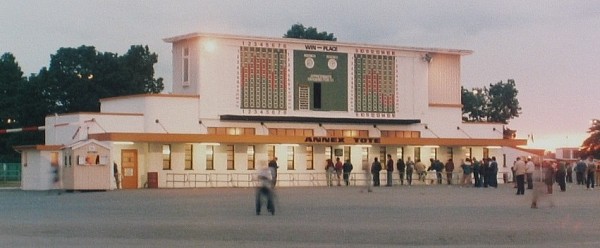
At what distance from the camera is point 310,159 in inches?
2628

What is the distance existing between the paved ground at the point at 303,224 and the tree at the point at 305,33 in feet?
240

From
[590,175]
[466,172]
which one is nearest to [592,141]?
[466,172]

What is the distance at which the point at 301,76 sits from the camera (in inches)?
2603

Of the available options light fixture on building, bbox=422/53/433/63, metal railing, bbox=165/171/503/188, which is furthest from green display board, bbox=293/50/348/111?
light fixture on building, bbox=422/53/433/63

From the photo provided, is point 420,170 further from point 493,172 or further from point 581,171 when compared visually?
point 581,171

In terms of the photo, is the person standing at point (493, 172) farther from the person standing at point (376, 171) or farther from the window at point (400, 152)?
the window at point (400, 152)

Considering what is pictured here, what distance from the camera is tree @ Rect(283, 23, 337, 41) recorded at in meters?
112

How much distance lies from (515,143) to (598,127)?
50.0 metres

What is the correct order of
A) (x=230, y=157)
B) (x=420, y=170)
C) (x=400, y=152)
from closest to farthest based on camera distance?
(x=230, y=157) < (x=420, y=170) < (x=400, y=152)

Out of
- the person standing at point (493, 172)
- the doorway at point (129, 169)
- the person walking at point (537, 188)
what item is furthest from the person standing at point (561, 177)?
the doorway at point (129, 169)

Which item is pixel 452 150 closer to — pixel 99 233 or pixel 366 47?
pixel 366 47

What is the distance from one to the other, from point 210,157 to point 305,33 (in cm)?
5177

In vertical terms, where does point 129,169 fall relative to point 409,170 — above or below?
above

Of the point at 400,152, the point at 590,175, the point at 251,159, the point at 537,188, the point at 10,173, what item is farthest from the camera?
the point at 10,173
